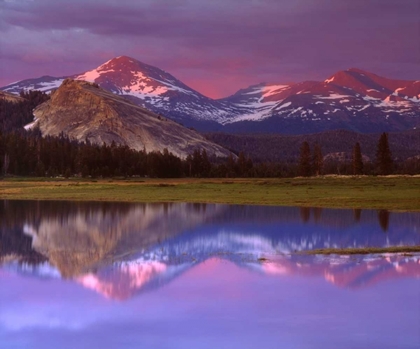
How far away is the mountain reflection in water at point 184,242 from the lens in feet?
107

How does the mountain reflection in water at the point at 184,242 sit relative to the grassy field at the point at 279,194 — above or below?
below

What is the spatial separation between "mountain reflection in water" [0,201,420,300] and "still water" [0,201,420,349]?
10cm

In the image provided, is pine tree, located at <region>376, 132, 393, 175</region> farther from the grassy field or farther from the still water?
the still water

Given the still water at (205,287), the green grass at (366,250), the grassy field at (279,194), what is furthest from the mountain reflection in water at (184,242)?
the grassy field at (279,194)

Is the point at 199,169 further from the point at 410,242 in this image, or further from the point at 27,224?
the point at 410,242

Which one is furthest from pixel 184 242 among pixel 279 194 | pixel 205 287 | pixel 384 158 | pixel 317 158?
pixel 317 158

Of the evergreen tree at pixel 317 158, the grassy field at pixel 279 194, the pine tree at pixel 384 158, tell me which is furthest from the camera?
the evergreen tree at pixel 317 158

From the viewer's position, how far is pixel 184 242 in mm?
44781

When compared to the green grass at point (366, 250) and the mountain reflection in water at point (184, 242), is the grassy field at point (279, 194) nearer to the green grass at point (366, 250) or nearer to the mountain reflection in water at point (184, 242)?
the mountain reflection in water at point (184, 242)

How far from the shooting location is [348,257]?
37.3 metres

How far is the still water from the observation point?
21938 mm

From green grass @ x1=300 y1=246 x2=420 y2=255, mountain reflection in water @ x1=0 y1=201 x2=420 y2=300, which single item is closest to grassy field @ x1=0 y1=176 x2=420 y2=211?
mountain reflection in water @ x1=0 y1=201 x2=420 y2=300

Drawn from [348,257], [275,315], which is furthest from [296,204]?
[275,315]

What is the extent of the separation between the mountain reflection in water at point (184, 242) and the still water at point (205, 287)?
10 cm
